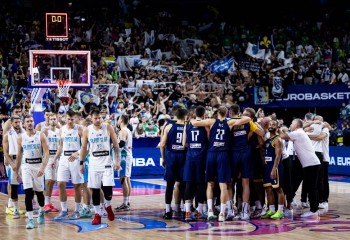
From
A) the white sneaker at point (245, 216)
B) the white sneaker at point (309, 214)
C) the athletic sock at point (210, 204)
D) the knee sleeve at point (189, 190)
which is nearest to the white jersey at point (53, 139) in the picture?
the knee sleeve at point (189, 190)

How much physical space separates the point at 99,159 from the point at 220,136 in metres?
2.22

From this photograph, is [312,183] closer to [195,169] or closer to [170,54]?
[195,169]

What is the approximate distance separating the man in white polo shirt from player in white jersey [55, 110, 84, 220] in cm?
394

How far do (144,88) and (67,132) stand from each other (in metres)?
11.6

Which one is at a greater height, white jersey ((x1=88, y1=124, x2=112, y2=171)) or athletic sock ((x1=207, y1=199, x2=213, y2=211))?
white jersey ((x1=88, y1=124, x2=112, y2=171))

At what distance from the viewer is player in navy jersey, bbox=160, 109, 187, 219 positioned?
510 inches

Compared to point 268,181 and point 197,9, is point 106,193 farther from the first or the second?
point 197,9

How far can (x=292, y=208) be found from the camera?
14.4 m

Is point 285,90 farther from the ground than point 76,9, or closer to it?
closer to it

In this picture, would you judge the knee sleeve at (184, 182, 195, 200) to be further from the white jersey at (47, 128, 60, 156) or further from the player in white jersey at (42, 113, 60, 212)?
the white jersey at (47, 128, 60, 156)

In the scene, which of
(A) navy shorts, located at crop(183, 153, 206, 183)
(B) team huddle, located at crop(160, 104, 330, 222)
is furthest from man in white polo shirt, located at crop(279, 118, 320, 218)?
(A) navy shorts, located at crop(183, 153, 206, 183)

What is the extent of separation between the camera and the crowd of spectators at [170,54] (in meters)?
23.7

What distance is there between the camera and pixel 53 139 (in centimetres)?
1391

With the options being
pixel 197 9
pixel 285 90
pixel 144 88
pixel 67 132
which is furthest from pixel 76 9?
pixel 67 132
